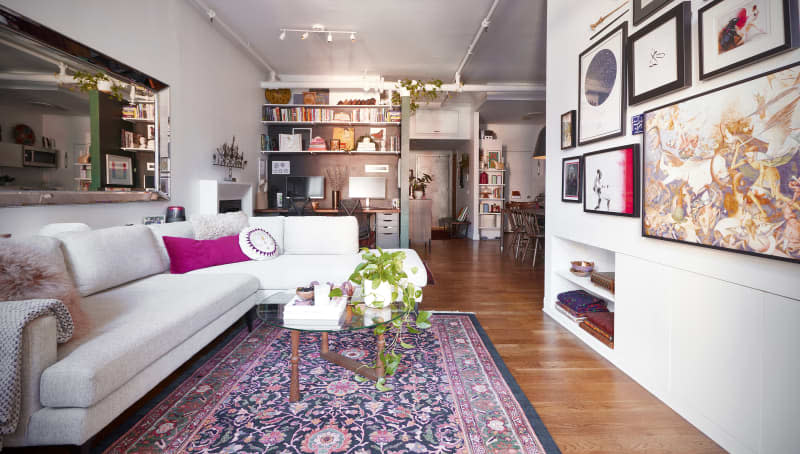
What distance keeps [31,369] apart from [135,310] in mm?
651

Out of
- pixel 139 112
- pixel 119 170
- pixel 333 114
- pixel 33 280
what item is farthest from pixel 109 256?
pixel 333 114

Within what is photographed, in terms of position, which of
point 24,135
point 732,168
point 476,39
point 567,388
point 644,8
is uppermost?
point 476,39

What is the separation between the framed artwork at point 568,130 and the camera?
297 cm

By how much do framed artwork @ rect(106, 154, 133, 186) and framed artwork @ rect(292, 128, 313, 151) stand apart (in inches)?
136

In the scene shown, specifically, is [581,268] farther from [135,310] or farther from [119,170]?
[119,170]

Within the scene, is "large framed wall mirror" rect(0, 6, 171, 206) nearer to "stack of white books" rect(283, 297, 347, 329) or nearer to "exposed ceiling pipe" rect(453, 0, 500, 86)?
"stack of white books" rect(283, 297, 347, 329)

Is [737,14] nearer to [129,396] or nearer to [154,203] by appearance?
[129,396]

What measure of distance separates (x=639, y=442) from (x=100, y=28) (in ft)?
14.6

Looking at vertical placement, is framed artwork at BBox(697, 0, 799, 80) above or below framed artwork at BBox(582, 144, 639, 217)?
above

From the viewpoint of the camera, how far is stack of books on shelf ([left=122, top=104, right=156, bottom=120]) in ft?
11.5

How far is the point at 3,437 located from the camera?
4.20 ft

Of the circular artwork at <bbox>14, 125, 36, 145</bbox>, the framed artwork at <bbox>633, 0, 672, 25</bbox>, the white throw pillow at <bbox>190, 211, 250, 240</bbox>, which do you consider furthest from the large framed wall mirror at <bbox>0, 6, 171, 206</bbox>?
the framed artwork at <bbox>633, 0, 672, 25</bbox>

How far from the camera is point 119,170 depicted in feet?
11.3

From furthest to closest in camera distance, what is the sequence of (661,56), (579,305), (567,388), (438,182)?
(438,182), (579,305), (567,388), (661,56)
